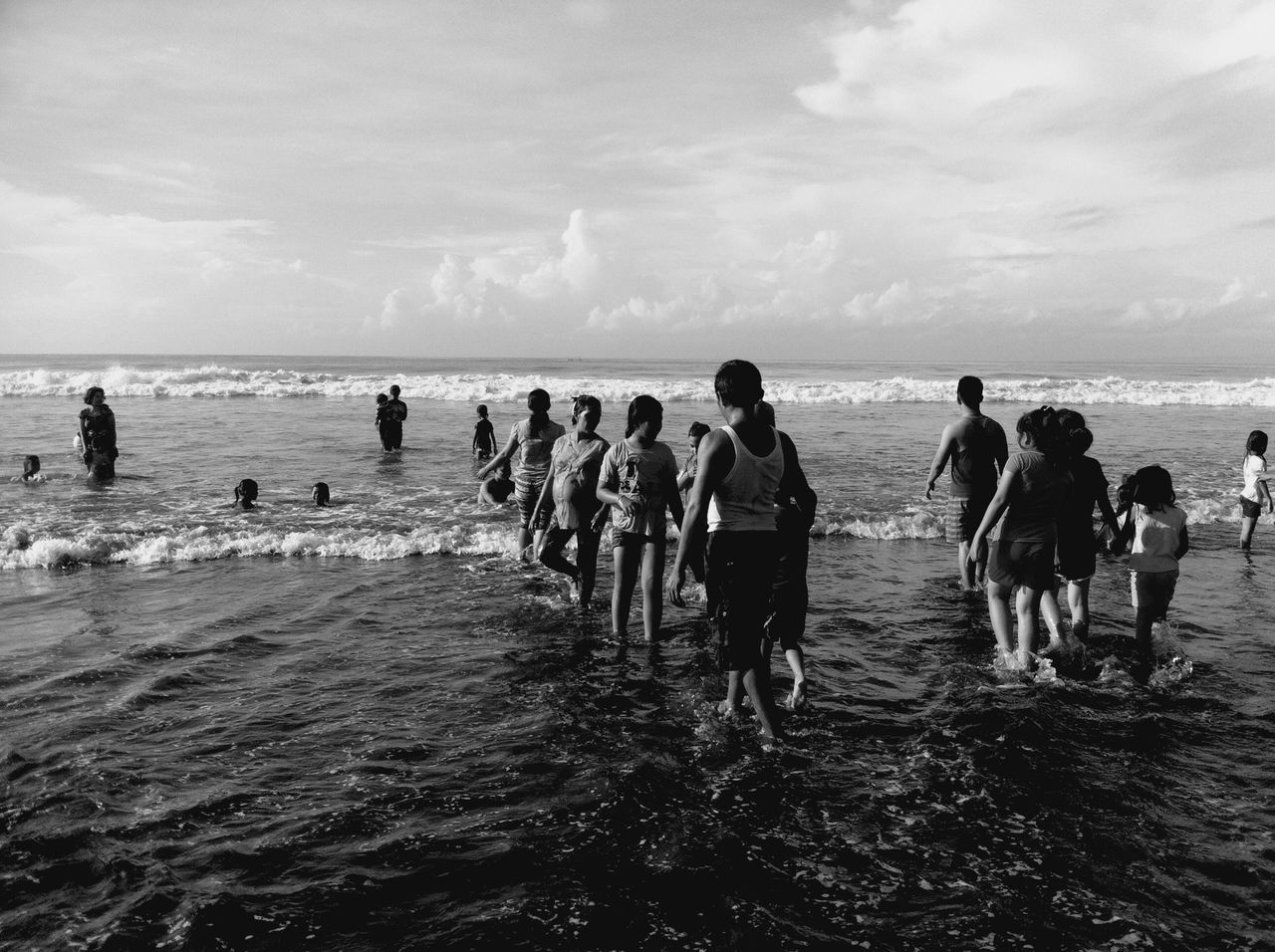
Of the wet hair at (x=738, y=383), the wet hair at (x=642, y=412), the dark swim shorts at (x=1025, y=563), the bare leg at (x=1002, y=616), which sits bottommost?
the bare leg at (x=1002, y=616)

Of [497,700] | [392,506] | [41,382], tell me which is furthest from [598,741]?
[41,382]

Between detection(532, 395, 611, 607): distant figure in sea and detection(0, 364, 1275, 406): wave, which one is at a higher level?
detection(0, 364, 1275, 406): wave

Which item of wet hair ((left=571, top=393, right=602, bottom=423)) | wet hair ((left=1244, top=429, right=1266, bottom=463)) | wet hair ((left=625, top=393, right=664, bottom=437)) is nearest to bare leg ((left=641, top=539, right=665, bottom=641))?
wet hair ((left=625, top=393, right=664, bottom=437))

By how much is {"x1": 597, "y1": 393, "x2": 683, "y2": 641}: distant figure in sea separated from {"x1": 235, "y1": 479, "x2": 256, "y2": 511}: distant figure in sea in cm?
818

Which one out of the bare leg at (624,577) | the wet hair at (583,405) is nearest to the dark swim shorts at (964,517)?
the bare leg at (624,577)

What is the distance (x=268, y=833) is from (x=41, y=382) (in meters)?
42.2

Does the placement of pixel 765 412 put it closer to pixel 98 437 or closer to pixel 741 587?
pixel 741 587

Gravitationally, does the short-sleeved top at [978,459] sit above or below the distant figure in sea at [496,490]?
above

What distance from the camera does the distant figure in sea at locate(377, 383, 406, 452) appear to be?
61.6 feet

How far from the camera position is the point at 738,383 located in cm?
431

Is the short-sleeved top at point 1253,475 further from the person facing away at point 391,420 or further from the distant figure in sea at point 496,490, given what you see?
the person facing away at point 391,420

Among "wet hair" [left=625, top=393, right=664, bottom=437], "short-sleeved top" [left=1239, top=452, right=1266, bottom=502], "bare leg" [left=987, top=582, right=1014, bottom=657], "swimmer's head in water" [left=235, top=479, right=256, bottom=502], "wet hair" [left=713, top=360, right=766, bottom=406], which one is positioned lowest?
"bare leg" [left=987, top=582, right=1014, bottom=657]

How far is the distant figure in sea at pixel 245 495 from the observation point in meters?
12.4

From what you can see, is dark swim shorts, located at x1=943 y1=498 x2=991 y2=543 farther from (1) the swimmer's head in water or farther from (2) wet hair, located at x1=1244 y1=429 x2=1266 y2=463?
(1) the swimmer's head in water
